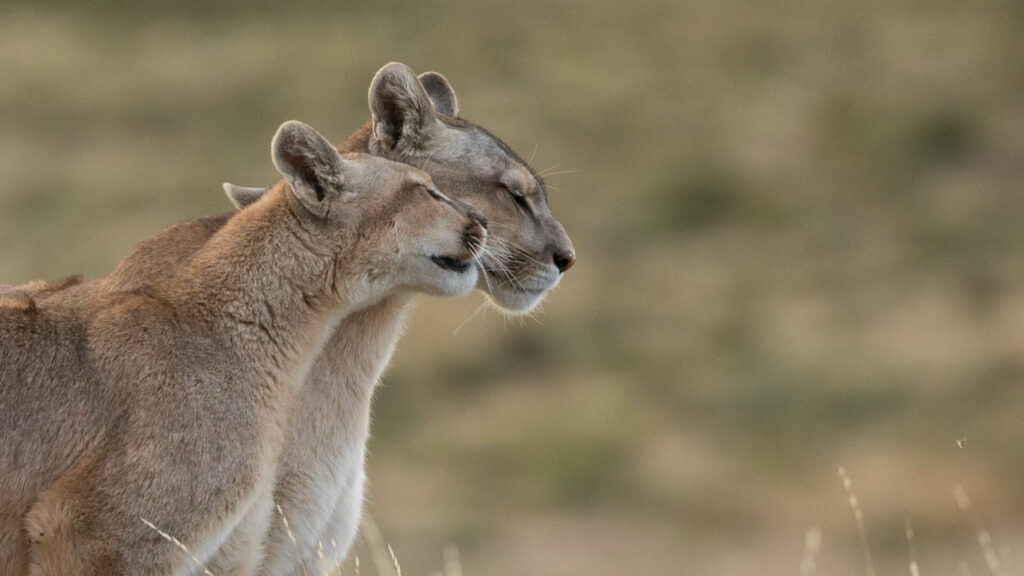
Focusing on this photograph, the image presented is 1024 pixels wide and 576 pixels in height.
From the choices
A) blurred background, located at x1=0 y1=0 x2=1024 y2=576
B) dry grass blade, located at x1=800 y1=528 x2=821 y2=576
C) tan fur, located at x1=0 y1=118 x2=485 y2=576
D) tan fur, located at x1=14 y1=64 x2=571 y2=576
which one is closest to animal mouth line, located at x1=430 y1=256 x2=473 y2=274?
tan fur, located at x1=0 y1=118 x2=485 y2=576

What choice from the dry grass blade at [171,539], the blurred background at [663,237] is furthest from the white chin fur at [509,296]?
the blurred background at [663,237]

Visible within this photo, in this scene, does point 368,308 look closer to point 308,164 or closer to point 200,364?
point 308,164

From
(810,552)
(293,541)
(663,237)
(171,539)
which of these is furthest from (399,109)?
(663,237)

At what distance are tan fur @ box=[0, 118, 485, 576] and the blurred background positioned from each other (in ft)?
43.2

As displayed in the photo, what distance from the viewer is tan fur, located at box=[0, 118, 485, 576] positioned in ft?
25.3

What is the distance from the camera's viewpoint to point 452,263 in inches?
342

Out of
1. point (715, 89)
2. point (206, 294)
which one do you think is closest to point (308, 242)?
point (206, 294)

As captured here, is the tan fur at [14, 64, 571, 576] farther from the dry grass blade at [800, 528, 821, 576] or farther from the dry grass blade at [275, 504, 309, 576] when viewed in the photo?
the dry grass blade at [800, 528, 821, 576]

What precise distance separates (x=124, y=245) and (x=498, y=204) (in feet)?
73.7

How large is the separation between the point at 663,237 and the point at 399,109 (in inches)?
978

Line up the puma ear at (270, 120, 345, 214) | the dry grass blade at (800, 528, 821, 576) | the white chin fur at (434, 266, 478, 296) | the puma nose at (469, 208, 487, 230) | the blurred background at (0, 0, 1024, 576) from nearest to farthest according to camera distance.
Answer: the puma ear at (270, 120, 345, 214) → the white chin fur at (434, 266, 478, 296) → the puma nose at (469, 208, 487, 230) → the dry grass blade at (800, 528, 821, 576) → the blurred background at (0, 0, 1024, 576)

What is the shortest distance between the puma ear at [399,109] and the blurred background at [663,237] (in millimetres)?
12590

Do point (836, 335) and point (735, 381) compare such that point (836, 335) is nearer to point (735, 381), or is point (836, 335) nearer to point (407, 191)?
point (735, 381)

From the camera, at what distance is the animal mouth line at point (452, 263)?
8633 millimetres
